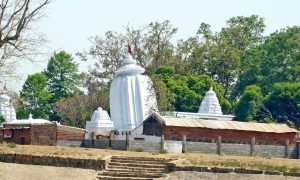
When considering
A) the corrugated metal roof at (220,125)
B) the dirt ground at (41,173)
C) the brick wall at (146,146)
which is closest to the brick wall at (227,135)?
the corrugated metal roof at (220,125)

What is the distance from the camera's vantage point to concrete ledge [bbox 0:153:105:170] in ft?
147

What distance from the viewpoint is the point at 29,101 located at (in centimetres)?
9188

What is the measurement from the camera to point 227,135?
56.5 metres

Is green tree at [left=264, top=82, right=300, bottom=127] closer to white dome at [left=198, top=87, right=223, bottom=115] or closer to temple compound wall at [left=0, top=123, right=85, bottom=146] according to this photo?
white dome at [left=198, top=87, right=223, bottom=115]

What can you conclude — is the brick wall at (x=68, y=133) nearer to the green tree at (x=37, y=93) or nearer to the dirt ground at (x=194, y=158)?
the dirt ground at (x=194, y=158)

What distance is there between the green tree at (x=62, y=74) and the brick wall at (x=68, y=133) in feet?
118

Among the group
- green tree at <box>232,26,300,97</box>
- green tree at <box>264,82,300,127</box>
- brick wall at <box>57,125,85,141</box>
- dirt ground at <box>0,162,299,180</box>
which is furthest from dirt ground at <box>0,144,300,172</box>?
green tree at <box>232,26,300,97</box>

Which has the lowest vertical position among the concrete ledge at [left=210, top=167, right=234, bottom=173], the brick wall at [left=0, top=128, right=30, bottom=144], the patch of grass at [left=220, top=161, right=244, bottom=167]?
the concrete ledge at [left=210, top=167, right=234, bottom=173]

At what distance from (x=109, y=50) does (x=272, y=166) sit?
46100mm

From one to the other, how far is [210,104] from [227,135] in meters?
18.2

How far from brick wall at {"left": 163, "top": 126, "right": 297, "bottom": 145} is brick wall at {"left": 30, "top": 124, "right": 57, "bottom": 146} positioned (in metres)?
6.40

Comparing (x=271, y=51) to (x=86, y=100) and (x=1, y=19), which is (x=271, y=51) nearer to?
(x=86, y=100)

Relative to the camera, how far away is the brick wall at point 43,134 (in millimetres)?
54750

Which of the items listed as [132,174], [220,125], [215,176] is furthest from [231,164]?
[220,125]
